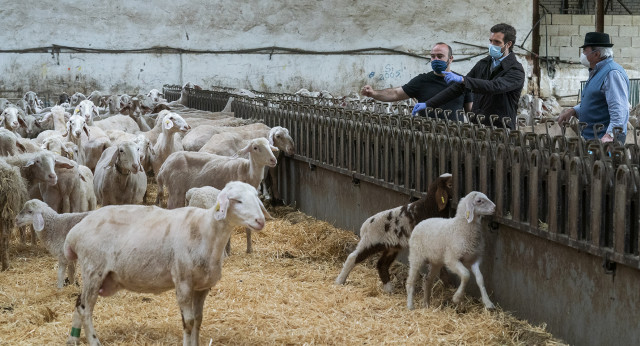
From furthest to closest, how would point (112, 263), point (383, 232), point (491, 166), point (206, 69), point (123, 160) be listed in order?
point (206, 69) → point (123, 160) → point (383, 232) → point (491, 166) → point (112, 263)

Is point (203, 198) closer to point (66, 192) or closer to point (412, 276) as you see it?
point (66, 192)

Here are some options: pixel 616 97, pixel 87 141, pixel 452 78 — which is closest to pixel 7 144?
pixel 87 141

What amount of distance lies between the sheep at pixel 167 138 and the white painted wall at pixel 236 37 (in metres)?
17.1

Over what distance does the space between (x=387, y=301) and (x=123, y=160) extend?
12.9 ft

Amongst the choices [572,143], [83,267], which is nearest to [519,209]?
[572,143]

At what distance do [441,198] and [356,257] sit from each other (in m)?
0.95

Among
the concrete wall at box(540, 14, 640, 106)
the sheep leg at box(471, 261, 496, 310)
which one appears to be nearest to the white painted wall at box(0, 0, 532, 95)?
the concrete wall at box(540, 14, 640, 106)

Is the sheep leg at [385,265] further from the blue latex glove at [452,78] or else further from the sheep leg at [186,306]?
the sheep leg at [186,306]

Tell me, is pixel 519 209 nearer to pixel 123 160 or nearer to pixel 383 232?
pixel 383 232

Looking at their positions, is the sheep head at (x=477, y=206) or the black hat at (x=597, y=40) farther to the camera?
the black hat at (x=597, y=40)

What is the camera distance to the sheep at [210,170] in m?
10.1

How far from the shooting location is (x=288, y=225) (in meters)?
11.1

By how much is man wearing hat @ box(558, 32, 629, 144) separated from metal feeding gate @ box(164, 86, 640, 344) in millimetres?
581

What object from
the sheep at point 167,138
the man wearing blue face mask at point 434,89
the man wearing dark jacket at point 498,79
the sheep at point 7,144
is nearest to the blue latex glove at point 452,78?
the man wearing dark jacket at point 498,79
